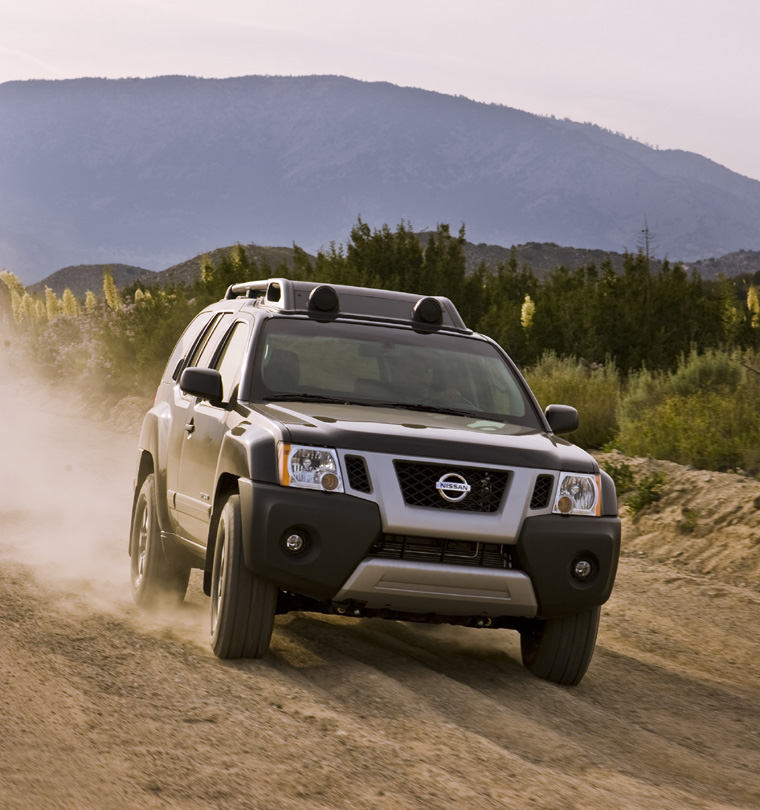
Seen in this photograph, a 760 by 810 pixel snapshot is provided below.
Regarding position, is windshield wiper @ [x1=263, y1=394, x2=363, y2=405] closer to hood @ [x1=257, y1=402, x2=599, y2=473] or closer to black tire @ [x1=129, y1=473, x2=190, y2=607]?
hood @ [x1=257, y1=402, x2=599, y2=473]

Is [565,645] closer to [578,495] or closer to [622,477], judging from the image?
[578,495]

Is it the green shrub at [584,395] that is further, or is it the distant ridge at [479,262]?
the distant ridge at [479,262]

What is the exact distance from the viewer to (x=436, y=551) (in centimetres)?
573

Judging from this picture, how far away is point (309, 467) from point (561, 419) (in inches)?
69.9

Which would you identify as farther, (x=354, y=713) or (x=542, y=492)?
(x=542, y=492)

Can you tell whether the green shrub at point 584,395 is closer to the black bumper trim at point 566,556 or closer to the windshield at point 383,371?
the windshield at point 383,371

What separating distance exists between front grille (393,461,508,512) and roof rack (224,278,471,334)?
1729 millimetres

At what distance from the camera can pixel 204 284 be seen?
2841 centimetres

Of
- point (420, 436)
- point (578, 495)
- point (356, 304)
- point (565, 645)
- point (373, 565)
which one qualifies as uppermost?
point (356, 304)

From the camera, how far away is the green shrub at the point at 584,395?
51.2 feet

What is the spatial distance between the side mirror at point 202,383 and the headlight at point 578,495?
1947 mm

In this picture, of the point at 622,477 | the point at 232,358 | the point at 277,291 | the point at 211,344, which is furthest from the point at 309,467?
the point at 622,477

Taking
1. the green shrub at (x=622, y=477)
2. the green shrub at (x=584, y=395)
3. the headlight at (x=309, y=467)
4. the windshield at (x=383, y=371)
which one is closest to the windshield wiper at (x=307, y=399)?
the windshield at (x=383, y=371)

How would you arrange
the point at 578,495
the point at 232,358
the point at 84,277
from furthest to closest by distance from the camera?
1. the point at 84,277
2. the point at 232,358
3. the point at 578,495
